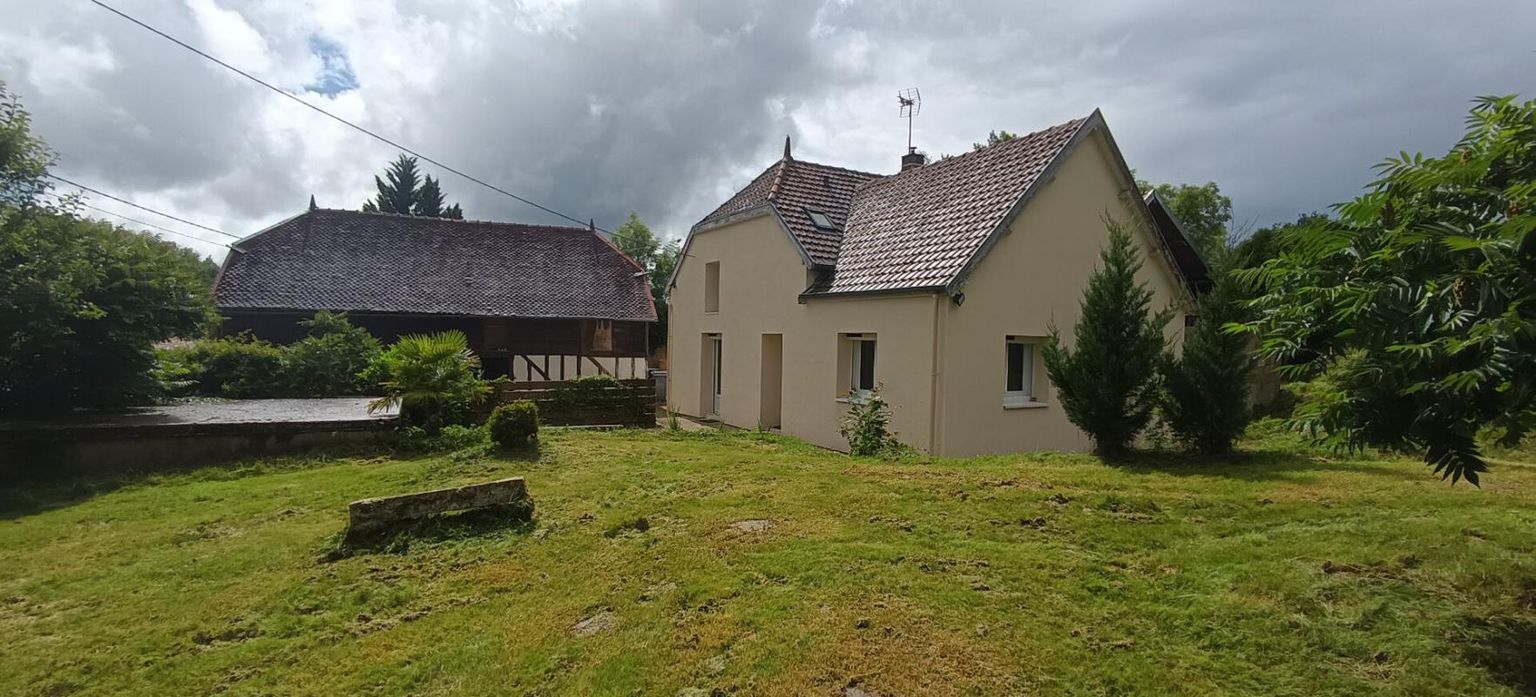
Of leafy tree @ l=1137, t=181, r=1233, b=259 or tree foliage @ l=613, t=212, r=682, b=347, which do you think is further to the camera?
tree foliage @ l=613, t=212, r=682, b=347

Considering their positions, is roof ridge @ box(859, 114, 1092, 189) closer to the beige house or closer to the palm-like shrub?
the beige house

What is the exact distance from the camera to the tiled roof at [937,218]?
36.9 feet

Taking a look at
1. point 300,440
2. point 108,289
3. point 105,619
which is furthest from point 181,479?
point 105,619

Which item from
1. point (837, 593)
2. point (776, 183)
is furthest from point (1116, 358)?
point (776, 183)

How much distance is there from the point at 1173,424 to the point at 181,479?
1288 centimetres

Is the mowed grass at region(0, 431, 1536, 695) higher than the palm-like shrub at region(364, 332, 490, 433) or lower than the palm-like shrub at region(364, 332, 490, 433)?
lower

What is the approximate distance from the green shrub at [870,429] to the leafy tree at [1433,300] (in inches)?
280

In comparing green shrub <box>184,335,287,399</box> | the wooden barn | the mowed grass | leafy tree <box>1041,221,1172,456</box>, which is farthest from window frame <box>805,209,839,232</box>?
the wooden barn

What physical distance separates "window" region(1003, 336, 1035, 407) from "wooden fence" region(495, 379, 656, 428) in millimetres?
7150

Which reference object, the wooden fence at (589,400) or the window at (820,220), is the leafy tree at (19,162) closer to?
the wooden fence at (589,400)

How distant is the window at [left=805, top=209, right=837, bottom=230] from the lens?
14547mm

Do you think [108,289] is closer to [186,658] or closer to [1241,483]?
[186,658]

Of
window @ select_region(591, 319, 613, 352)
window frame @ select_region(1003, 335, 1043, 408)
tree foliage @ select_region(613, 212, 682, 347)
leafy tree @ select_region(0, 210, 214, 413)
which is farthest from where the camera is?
tree foliage @ select_region(613, 212, 682, 347)

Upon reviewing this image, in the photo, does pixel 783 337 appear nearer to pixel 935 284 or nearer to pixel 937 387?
pixel 937 387
